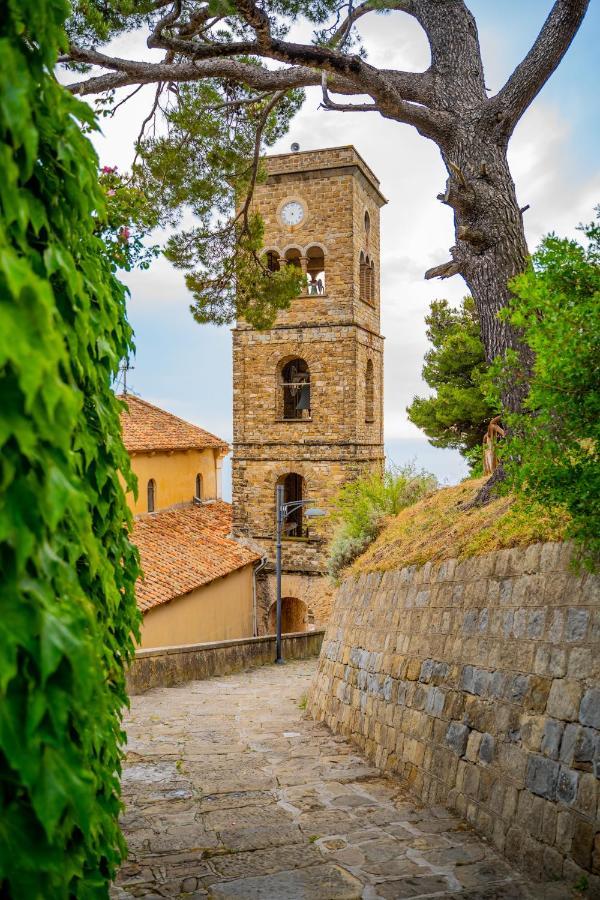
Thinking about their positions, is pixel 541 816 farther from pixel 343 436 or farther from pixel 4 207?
pixel 343 436

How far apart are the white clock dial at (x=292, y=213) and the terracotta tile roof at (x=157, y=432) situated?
8255 millimetres

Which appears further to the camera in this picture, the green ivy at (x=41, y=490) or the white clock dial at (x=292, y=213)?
the white clock dial at (x=292, y=213)

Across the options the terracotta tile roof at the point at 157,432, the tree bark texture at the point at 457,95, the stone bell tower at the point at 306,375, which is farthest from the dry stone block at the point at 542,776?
the stone bell tower at the point at 306,375

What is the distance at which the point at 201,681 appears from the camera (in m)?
14.4

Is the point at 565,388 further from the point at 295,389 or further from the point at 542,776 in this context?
the point at 295,389

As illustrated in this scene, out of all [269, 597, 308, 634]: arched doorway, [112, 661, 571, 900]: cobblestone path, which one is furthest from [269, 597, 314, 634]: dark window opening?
[112, 661, 571, 900]: cobblestone path

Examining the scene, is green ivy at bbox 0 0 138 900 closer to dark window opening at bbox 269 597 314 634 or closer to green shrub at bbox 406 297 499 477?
green shrub at bbox 406 297 499 477

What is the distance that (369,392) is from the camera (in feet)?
94.5

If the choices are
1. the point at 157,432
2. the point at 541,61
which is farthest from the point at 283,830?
the point at 157,432

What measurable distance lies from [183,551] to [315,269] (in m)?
11.6

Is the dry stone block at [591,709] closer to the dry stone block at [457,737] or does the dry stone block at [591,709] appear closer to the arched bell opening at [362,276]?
the dry stone block at [457,737]

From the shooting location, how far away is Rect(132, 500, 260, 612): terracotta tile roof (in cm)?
2020

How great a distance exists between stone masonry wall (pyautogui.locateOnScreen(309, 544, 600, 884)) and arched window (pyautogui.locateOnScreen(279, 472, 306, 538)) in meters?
19.2

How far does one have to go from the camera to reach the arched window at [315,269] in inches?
1082
